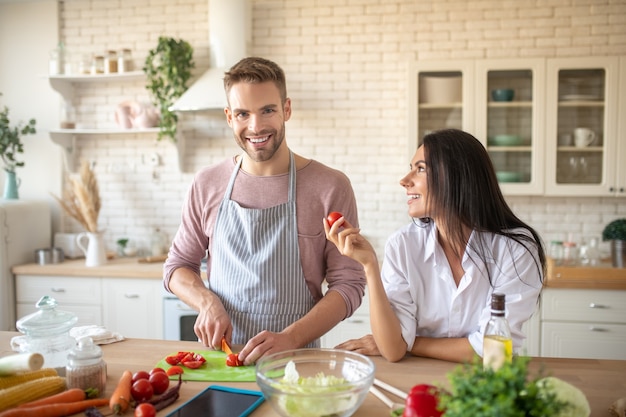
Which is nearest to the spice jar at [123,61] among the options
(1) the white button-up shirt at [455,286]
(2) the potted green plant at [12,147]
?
(2) the potted green plant at [12,147]

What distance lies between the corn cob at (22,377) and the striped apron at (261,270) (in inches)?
27.9

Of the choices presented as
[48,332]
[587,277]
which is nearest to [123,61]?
[48,332]

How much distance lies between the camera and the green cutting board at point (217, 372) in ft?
5.16

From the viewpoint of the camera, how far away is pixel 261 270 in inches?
79.2

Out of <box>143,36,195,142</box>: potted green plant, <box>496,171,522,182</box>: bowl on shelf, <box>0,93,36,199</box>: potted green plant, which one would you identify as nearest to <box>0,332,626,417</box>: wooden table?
<box>496,171,522,182</box>: bowl on shelf

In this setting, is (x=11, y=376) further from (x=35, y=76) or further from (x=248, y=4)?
(x=35, y=76)

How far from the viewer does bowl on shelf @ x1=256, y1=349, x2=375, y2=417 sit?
120 centimetres

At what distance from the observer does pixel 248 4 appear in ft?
13.7

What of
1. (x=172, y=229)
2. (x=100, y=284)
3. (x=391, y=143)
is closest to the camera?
(x=100, y=284)

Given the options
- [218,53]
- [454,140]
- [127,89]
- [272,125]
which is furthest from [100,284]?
[454,140]

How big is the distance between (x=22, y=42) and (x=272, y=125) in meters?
3.63

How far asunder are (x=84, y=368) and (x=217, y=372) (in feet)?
1.23

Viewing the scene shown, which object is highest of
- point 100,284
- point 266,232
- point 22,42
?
point 22,42

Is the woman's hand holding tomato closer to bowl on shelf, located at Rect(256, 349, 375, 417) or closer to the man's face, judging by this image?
bowl on shelf, located at Rect(256, 349, 375, 417)
